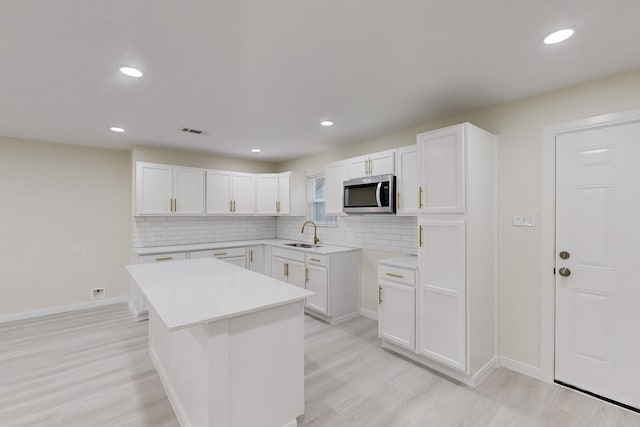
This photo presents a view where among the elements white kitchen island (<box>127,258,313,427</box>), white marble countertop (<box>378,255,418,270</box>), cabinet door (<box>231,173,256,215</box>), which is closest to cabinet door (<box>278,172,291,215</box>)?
cabinet door (<box>231,173,256,215</box>)

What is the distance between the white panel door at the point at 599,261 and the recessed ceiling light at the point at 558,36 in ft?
3.04

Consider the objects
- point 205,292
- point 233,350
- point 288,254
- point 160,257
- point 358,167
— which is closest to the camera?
point 233,350

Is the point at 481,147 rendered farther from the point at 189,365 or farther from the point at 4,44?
the point at 4,44

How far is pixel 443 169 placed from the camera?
255 cm

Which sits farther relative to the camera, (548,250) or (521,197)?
(521,197)

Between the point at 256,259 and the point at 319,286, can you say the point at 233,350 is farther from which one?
the point at 256,259

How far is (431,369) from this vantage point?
8.78 ft

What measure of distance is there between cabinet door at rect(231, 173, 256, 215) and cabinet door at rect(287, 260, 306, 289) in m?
1.38

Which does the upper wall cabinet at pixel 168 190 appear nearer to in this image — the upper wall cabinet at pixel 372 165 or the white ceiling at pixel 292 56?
the white ceiling at pixel 292 56

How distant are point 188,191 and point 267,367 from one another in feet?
11.5

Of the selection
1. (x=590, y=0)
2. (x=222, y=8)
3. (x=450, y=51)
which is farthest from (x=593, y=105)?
(x=222, y=8)

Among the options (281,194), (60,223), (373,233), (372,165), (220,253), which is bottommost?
(220,253)

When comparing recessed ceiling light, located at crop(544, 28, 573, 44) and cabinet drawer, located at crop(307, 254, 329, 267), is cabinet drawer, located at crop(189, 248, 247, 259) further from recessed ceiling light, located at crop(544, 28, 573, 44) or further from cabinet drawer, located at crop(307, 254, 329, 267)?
recessed ceiling light, located at crop(544, 28, 573, 44)

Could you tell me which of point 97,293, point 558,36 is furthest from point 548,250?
point 97,293
